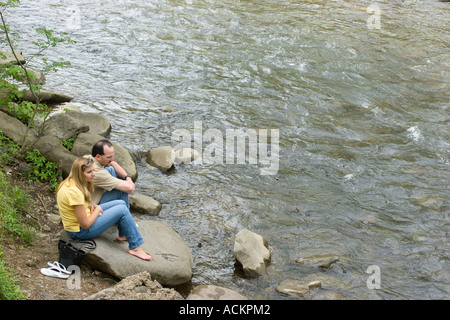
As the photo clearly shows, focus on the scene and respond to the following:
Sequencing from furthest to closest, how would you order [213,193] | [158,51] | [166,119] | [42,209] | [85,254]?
[158,51]
[166,119]
[213,193]
[42,209]
[85,254]

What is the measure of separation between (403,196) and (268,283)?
339cm

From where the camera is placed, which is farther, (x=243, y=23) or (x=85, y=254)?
(x=243, y=23)

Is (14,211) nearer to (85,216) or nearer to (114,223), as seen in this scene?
(85,216)

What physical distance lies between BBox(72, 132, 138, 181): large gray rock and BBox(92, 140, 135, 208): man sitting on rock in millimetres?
1706

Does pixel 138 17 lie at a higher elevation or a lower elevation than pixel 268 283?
higher

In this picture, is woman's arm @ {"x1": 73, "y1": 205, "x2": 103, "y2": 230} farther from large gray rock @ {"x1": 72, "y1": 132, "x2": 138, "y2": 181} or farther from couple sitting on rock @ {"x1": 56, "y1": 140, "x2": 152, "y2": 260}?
large gray rock @ {"x1": 72, "y1": 132, "x2": 138, "y2": 181}

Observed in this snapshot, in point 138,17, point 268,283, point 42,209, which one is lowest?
point 268,283

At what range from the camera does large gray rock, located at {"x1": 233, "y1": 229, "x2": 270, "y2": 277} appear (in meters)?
6.59

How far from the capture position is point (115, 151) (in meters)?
8.47

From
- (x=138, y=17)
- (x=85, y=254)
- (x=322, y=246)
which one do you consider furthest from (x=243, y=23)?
(x=85, y=254)

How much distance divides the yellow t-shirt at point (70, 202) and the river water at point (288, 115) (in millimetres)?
1860

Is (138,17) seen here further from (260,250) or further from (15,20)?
(260,250)

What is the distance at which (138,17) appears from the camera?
16.9 m

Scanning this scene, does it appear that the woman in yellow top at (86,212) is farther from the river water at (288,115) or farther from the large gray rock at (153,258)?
the river water at (288,115)
